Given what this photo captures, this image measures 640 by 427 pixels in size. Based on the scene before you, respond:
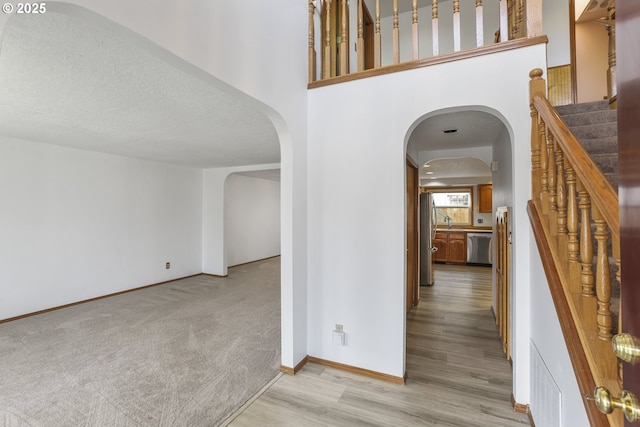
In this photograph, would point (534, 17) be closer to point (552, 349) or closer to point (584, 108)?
point (584, 108)

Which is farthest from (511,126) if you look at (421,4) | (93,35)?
(421,4)

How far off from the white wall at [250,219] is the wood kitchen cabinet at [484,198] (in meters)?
5.66

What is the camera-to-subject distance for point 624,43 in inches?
23.0

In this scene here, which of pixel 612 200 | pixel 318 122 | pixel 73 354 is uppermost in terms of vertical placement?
pixel 318 122

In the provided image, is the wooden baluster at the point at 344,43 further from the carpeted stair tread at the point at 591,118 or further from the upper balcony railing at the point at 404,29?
the carpeted stair tread at the point at 591,118

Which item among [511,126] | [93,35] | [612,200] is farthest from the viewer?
[511,126]

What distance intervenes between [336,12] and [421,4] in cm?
213

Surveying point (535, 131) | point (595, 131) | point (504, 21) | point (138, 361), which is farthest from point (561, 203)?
point (138, 361)

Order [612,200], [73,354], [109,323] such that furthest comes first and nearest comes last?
[109,323] → [73,354] → [612,200]

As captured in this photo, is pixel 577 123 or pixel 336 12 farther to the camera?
pixel 336 12

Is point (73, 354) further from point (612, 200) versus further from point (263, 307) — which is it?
point (612, 200)

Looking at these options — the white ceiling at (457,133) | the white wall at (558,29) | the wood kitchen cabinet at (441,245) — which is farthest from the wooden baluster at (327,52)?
the wood kitchen cabinet at (441,245)

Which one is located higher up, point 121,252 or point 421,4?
point 421,4

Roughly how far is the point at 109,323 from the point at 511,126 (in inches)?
185
